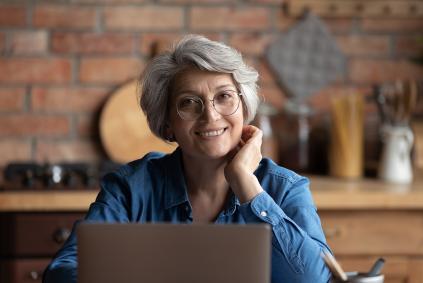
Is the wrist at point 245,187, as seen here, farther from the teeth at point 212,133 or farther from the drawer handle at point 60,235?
the drawer handle at point 60,235

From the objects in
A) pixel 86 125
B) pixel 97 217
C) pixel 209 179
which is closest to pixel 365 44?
pixel 86 125

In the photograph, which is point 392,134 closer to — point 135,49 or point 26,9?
point 135,49

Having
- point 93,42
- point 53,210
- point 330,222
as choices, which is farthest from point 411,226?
point 93,42

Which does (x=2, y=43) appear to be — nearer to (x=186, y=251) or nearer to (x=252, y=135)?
(x=252, y=135)

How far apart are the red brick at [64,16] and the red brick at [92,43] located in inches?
1.5

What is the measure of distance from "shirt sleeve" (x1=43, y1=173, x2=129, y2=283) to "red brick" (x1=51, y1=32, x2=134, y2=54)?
1310 millimetres

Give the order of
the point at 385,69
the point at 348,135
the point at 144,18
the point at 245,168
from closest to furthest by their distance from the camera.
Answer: the point at 245,168 < the point at 348,135 < the point at 144,18 < the point at 385,69

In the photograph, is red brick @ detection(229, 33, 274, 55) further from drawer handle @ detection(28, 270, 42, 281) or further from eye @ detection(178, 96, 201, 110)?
eye @ detection(178, 96, 201, 110)

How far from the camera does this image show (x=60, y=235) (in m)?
2.56

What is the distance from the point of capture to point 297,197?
5.92ft

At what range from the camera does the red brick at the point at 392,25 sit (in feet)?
10.5

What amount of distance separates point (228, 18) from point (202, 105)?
1424mm

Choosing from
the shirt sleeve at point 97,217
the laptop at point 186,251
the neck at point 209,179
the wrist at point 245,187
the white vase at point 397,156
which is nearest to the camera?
the laptop at point 186,251

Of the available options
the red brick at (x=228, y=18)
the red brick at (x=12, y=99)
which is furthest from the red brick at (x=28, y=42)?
the red brick at (x=228, y=18)
